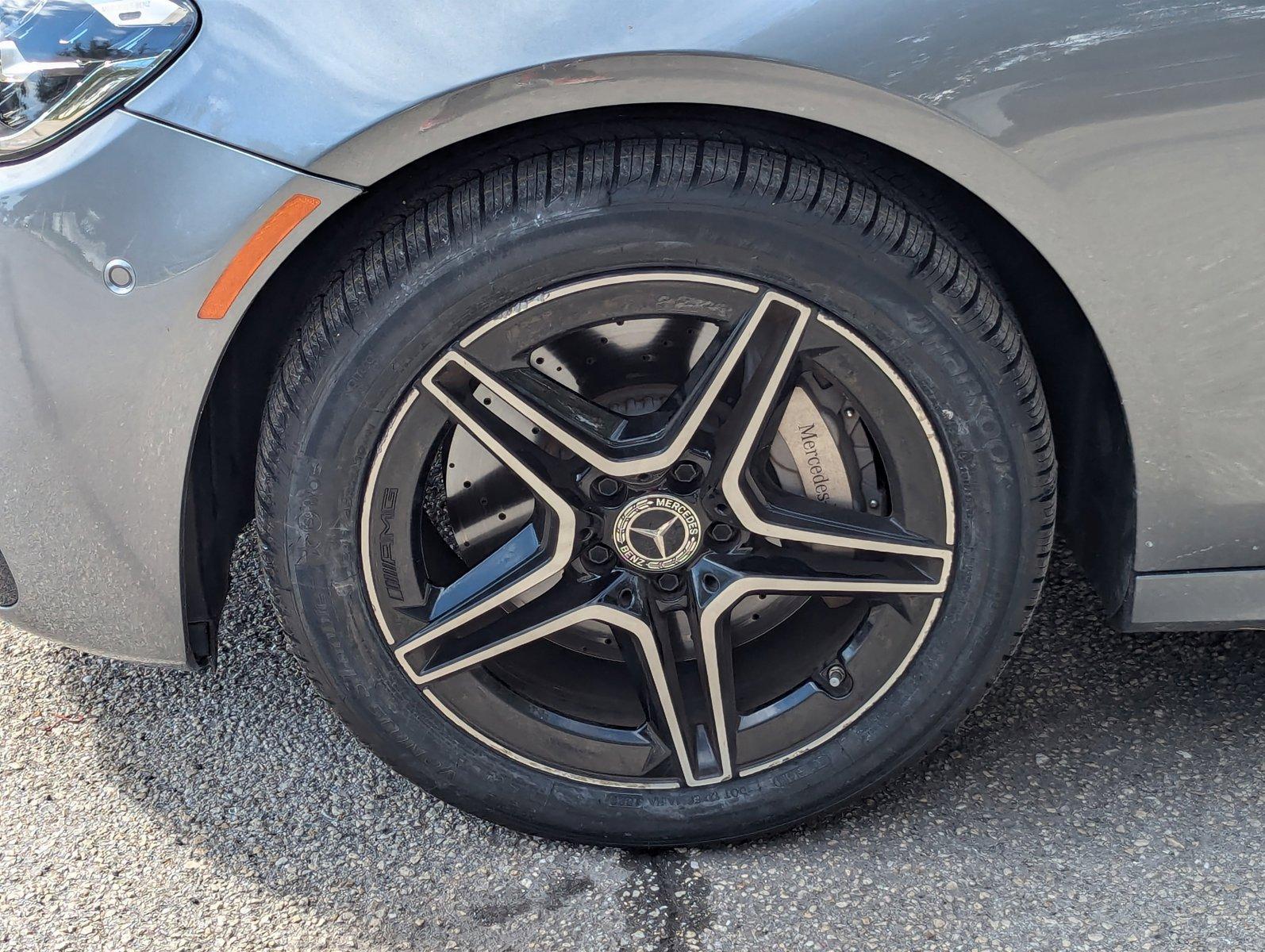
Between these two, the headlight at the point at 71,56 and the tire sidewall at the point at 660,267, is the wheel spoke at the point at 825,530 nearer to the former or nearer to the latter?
the tire sidewall at the point at 660,267

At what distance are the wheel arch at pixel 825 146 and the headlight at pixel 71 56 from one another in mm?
244

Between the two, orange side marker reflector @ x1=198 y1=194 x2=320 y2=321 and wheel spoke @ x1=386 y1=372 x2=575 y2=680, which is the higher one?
orange side marker reflector @ x1=198 y1=194 x2=320 y2=321

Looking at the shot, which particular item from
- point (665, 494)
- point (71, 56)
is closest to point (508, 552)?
point (665, 494)

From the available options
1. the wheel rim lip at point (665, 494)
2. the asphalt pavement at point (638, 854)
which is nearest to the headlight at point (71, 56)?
the wheel rim lip at point (665, 494)

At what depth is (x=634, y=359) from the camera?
167 centimetres

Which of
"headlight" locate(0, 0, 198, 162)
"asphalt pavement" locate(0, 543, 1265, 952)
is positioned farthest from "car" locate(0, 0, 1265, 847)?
"asphalt pavement" locate(0, 543, 1265, 952)

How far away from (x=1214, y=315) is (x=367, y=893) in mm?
1444

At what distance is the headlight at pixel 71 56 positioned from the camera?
4.38 ft

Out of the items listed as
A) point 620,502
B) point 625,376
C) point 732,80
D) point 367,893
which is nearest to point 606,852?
point 367,893

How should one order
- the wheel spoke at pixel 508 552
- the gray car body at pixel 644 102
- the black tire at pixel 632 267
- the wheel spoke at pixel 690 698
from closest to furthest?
the gray car body at pixel 644 102 → the black tire at pixel 632 267 → the wheel spoke at pixel 508 552 → the wheel spoke at pixel 690 698

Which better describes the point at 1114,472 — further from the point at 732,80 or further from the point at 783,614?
the point at 732,80

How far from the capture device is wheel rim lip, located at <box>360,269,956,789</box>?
146 cm

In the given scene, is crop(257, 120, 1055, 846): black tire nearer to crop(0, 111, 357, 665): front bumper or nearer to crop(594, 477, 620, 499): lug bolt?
crop(0, 111, 357, 665): front bumper

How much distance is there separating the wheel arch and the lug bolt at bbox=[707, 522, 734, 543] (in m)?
0.53
